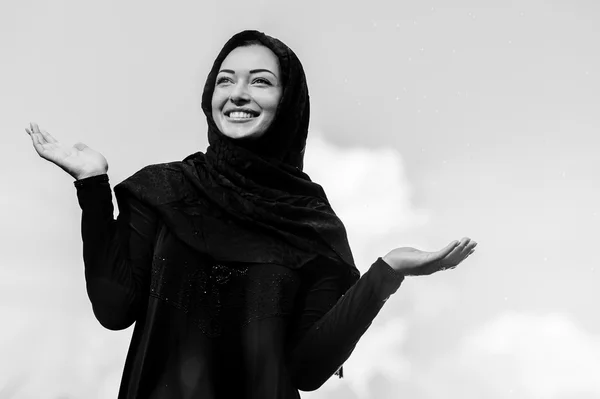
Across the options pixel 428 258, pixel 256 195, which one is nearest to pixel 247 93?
pixel 256 195

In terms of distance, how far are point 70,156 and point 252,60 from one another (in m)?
0.55

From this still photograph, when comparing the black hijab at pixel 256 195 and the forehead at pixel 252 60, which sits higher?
the forehead at pixel 252 60

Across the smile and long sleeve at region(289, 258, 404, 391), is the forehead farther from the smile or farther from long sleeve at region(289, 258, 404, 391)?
long sleeve at region(289, 258, 404, 391)

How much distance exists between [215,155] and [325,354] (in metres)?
0.57

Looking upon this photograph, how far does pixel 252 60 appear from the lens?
2.44 metres

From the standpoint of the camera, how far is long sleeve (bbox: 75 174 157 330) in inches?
84.2

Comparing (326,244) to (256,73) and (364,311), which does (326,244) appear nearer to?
(364,311)

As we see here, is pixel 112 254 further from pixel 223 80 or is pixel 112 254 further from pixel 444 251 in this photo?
pixel 444 251

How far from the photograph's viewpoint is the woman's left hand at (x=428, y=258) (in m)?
2.05

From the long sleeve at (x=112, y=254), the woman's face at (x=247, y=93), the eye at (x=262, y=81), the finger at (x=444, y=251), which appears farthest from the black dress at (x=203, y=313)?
the eye at (x=262, y=81)

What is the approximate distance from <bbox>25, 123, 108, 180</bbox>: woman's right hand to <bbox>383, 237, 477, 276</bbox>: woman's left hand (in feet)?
2.30

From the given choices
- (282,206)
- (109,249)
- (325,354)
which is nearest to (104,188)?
(109,249)

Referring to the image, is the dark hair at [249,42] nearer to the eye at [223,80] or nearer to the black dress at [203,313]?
the eye at [223,80]

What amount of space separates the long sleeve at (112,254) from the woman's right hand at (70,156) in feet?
0.08
